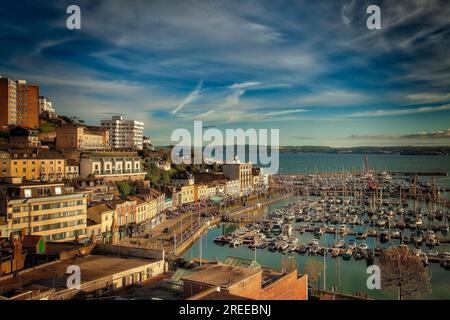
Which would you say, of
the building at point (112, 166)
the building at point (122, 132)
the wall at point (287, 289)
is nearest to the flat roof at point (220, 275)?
the wall at point (287, 289)

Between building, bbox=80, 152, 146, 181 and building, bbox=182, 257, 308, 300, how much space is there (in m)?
19.8

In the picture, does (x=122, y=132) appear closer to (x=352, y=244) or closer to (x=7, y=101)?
(x=7, y=101)

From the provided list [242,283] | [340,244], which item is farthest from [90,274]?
[340,244]

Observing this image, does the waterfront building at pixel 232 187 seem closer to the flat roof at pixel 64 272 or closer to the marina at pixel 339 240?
the marina at pixel 339 240

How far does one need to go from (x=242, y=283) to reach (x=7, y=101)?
2781 centimetres

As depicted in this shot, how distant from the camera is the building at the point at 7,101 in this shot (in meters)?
27.2

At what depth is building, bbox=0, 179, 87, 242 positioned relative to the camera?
1384cm

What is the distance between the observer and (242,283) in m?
5.43

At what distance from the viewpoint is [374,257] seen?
53.6 feet

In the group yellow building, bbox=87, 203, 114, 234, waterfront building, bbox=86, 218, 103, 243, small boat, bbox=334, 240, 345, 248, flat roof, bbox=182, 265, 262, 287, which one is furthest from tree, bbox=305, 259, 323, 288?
yellow building, bbox=87, 203, 114, 234

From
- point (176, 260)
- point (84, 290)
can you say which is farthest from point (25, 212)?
point (84, 290)

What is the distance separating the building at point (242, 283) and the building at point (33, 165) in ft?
56.2
